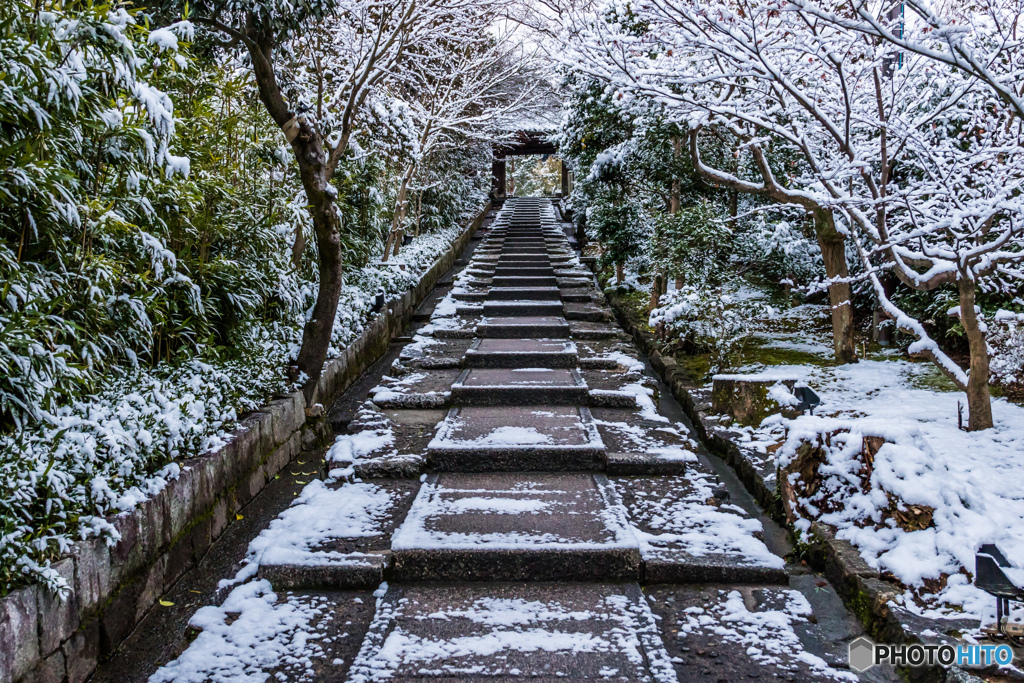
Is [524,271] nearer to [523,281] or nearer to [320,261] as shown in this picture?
[523,281]

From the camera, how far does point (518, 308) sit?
7648mm

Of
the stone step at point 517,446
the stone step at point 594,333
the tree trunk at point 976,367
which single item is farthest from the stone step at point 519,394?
the tree trunk at point 976,367

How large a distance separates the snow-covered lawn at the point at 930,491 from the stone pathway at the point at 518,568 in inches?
13.0

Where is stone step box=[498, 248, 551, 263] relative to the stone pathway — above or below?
above

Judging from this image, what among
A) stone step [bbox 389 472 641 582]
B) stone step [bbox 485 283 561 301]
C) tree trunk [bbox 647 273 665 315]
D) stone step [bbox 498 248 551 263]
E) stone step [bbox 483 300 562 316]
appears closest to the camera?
stone step [bbox 389 472 641 582]

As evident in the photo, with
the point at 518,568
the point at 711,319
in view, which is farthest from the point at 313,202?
the point at 711,319

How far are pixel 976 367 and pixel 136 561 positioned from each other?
4.60 meters

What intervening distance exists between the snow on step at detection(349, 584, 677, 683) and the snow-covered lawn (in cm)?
107

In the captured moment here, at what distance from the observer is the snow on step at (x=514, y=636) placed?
7.73 feet

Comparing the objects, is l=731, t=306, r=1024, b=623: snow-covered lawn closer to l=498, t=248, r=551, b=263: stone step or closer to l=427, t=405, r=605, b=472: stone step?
l=427, t=405, r=605, b=472: stone step

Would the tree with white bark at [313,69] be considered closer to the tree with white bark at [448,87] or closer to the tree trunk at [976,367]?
the tree with white bark at [448,87]

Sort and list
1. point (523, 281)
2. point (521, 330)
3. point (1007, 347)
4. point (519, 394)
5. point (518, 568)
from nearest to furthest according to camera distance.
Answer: point (518, 568) → point (1007, 347) → point (519, 394) → point (521, 330) → point (523, 281)

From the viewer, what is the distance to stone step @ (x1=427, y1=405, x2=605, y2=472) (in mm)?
3979

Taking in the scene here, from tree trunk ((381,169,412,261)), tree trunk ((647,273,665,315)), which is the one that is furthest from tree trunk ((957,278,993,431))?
tree trunk ((381,169,412,261))
